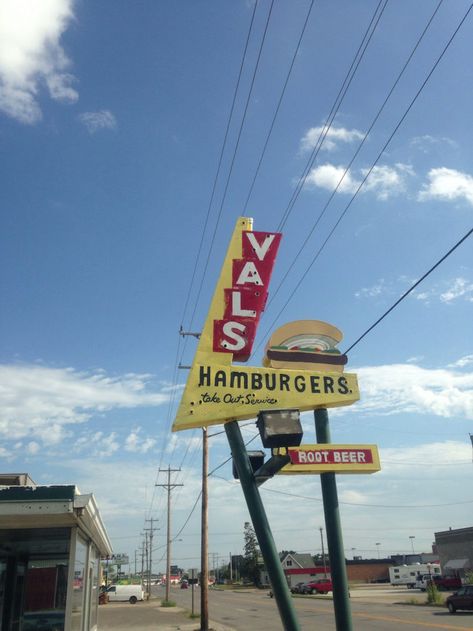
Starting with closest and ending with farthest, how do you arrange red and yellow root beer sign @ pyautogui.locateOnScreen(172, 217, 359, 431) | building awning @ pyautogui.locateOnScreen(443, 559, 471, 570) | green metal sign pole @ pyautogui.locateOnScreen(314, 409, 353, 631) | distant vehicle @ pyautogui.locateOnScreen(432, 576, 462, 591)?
green metal sign pole @ pyautogui.locateOnScreen(314, 409, 353, 631)
red and yellow root beer sign @ pyautogui.locateOnScreen(172, 217, 359, 431)
distant vehicle @ pyautogui.locateOnScreen(432, 576, 462, 591)
building awning @ pyautogui.locateOnScreen(443, 559, 471, 570)

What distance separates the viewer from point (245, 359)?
882cm

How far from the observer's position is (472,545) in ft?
180

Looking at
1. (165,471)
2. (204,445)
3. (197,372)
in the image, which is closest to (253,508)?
(197,372)

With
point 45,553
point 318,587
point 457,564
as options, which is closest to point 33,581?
point 45,553

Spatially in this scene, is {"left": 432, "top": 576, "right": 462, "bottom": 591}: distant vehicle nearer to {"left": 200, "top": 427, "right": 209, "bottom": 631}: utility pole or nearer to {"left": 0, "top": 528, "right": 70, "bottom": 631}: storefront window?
{"left": 200, "top": 427, "right": 209, "bottom": 631}: utility pole

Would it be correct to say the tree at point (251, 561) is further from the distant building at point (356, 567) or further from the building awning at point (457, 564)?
the building awning at point (457, 564)

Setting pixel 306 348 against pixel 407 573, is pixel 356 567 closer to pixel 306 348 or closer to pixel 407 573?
pixel 407 573

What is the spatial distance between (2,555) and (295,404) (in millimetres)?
8657

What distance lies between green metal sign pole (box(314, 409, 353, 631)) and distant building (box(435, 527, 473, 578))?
54.5m

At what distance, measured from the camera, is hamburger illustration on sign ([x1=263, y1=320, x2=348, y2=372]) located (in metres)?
8.83

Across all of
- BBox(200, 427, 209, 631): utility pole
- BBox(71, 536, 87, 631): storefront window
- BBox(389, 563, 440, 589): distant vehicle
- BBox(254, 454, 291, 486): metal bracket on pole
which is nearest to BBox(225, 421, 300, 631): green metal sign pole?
BBox(254, 454, 291, 486): metal bracket on pole

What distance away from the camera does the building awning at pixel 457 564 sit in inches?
2160

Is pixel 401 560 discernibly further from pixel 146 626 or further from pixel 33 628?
pixel 33 628

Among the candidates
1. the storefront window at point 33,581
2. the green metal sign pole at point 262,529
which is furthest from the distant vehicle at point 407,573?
the green metal sign pole at point 262,529
